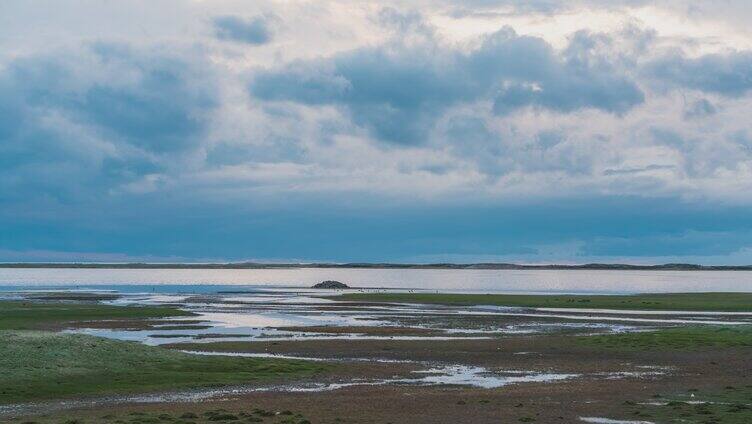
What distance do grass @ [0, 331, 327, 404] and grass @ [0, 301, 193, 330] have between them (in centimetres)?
2414

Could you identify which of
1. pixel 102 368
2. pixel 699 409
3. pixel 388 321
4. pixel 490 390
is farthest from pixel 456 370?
pixel 388 321

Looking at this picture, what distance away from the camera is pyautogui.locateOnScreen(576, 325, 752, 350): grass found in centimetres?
4734

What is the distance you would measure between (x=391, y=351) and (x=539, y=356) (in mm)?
8088

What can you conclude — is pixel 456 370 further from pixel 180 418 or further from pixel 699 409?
pixel 180 418

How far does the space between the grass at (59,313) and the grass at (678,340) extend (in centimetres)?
3924

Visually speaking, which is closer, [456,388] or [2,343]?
[456,388]

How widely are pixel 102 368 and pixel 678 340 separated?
3273 cm

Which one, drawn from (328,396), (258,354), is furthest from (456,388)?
(258,354)

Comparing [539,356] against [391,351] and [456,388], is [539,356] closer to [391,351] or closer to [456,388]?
[391,351]

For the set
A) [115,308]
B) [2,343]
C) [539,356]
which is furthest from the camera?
[115,308]

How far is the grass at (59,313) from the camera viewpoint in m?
64.0

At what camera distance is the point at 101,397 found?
98.4ft

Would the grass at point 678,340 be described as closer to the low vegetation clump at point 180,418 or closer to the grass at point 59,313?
the low vegetation clump at point 180,418

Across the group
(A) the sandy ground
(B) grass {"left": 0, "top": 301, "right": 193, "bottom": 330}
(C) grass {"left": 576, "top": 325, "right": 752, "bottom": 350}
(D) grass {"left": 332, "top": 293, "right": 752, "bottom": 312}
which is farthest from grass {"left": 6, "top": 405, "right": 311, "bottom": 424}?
(D) grass {"left": 332, "top": 293, "right": 752, "bottom": 312}
